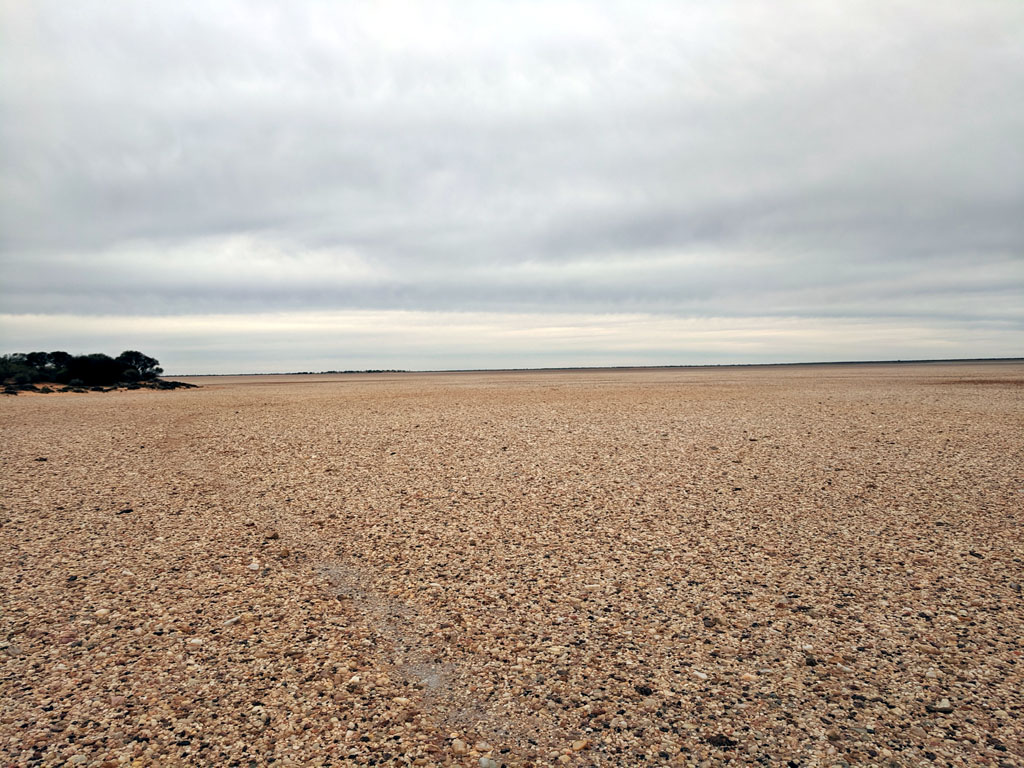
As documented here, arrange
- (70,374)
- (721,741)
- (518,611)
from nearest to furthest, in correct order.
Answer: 1. (721,741)
2. (518,611)
3. (70,374)

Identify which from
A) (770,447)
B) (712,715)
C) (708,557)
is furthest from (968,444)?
(712,715)

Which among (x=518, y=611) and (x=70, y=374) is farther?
(x=70, y=374)

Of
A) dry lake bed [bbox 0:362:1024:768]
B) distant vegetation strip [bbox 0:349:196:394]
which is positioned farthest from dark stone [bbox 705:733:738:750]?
distant vegetation strip [bbox 0:349:196:394]

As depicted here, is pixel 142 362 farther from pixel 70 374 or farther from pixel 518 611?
pixel 518 611

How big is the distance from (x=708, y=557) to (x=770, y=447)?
723cm

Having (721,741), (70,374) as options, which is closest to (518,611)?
(721,741)

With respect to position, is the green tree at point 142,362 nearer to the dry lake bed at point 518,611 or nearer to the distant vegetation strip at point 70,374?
the distant vegetation strip at point 70,374

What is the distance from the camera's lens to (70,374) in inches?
1507

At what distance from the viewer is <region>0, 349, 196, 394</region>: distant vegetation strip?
3588 cm

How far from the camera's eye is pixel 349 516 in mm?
8773

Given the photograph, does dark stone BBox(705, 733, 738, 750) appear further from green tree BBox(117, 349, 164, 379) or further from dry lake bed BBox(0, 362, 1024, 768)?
green tree BBox(117, 349, 164, 379)

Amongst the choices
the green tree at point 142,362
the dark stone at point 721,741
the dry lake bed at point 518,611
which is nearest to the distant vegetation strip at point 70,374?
the green tree at point 142,362

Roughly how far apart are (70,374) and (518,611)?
42567 millimetres

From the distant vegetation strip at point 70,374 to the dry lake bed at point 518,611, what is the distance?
27820mm
